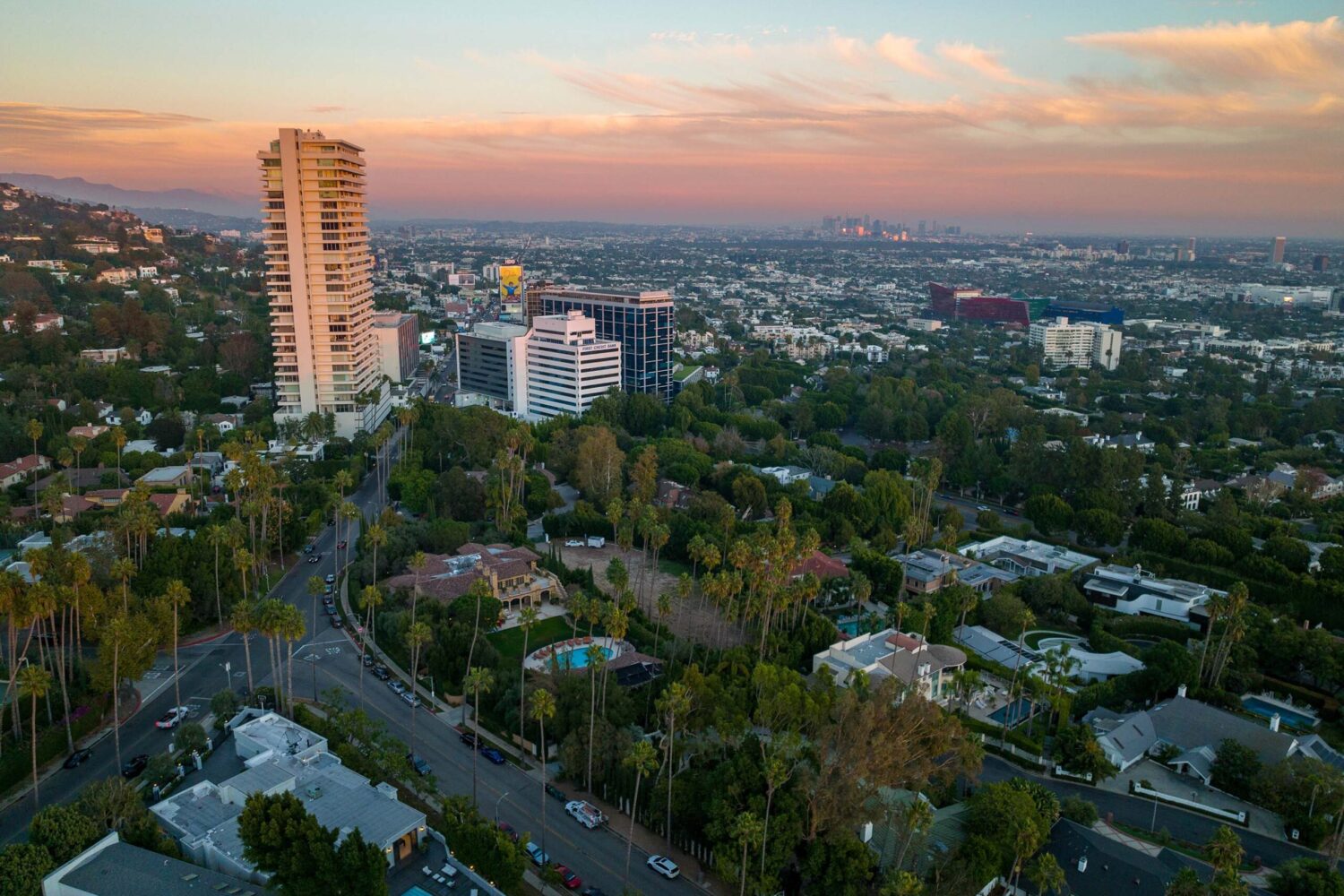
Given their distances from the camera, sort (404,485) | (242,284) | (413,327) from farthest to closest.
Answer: (242,284)
(413,327)
(404,485)

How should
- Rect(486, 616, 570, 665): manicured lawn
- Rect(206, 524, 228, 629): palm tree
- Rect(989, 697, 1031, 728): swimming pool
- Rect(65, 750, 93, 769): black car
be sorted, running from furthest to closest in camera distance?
Rect(486, 616, 570, 665): manicured lawn, Rect(206, 524, 228, 629): palm tree, Rect(989, 697, 1031, 728): swimming pool, Rect(65, 750, 93, 769): black car

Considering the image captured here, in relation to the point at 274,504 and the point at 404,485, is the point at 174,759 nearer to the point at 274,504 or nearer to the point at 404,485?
the point at 274,504

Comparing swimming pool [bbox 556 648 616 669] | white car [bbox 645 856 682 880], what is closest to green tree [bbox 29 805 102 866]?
white car [bbox 645 856 682 880]

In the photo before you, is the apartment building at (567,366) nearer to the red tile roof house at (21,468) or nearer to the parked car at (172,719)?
the red tile roof house at (21,468)

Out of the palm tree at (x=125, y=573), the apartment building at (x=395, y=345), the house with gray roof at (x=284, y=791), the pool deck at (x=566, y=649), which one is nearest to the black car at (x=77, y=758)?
the palm tree at (x=125, y=573)

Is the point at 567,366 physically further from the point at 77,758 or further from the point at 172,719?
the point at 77,758

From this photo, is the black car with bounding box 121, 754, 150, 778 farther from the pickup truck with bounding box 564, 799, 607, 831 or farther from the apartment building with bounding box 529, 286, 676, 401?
the apartment building with bounding box 529, 286, 676, 401

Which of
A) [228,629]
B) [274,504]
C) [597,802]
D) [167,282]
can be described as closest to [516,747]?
[597,802]
